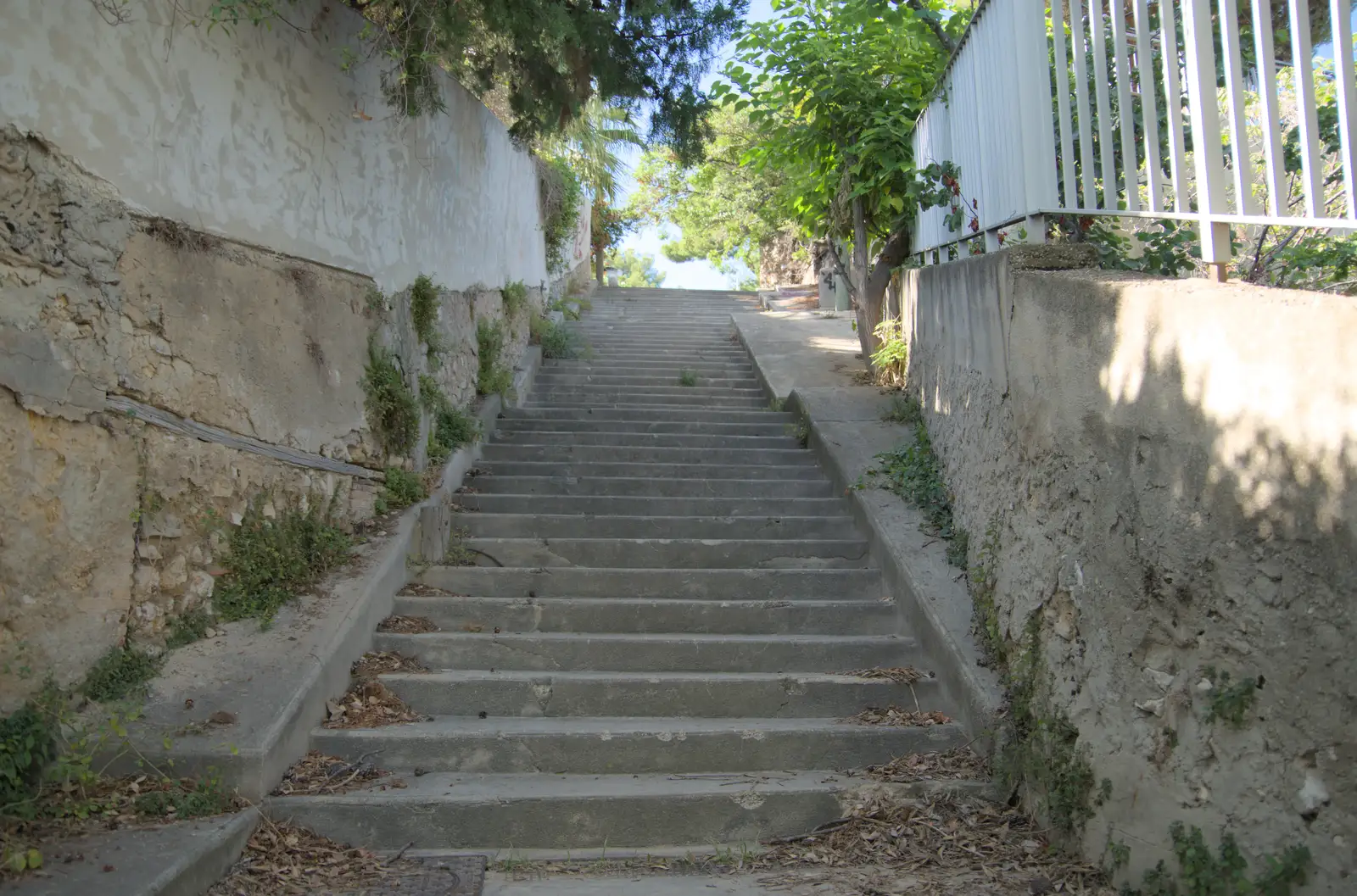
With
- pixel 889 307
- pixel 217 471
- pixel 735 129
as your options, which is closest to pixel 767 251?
pixel 735 129

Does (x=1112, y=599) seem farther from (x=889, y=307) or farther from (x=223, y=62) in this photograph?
(x=889, y=307)

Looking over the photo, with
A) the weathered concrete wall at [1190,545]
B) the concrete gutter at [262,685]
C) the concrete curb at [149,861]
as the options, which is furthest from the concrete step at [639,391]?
the concrete curb at [149,861]

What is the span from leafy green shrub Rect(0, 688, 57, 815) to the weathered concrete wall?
358 centimetres

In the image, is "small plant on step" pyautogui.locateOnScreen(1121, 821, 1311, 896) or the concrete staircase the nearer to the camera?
"small plant on step" pyautogui.locateOnScreen(1121, 821, 1311, 896)

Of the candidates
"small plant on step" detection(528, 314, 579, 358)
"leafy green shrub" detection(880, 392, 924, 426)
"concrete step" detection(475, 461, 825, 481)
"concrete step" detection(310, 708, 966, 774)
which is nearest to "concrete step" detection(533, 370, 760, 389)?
"small plant on step" detection(528, 314, 579, 358)

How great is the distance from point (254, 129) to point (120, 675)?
2.59 m

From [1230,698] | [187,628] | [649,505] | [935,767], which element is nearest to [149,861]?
[187,628]

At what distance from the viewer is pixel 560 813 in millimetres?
3973

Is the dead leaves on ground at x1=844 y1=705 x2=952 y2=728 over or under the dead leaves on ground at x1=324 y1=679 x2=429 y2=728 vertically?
under

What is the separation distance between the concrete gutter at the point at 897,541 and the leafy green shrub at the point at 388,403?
279 centimetres

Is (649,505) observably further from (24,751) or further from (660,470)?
(24,751)

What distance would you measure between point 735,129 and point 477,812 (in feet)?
66.4

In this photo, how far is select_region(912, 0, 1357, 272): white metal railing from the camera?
3082mm

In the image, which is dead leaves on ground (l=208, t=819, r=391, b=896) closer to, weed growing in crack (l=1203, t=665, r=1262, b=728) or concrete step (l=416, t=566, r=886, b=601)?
concrete step (l=416, t=566, r=886, b=601)
